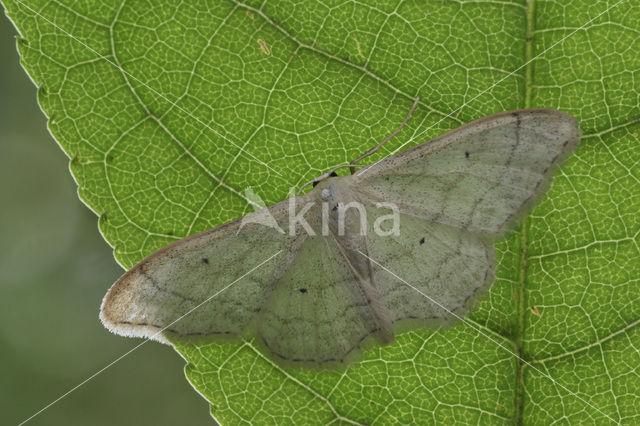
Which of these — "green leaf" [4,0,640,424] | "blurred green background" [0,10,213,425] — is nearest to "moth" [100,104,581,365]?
"green leaf" [4,0,640,424]

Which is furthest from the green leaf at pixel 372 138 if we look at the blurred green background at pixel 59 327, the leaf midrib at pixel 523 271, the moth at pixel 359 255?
the blurred green background at pixel 59 327

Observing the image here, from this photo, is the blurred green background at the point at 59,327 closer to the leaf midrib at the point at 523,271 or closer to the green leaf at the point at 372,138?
the green leaf at the point at 372,138

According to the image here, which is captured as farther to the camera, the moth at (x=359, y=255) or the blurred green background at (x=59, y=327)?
the blurred green background at (x=59, y=327)

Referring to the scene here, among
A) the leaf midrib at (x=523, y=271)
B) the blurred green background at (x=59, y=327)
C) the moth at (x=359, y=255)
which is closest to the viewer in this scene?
the leaf midrib at (x=523, y=271)

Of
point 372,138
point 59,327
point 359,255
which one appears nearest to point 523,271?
point 359,255

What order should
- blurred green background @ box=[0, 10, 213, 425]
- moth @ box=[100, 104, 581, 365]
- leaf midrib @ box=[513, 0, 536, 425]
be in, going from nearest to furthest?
1. leaf midrib @ box=[513, 0, 536, 425]
2. moth @ box=[100, 104, 581, 365]
3. blurred green background @ box=[0, 10, 213, 425]

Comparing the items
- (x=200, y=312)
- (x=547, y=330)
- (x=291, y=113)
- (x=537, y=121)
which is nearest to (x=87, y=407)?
(x=200, y=312)

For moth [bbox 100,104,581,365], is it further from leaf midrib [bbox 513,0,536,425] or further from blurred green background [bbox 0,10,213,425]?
blurred green background [bbox 0,10,213,425]

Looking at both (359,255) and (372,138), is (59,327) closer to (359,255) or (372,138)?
(359,255)
